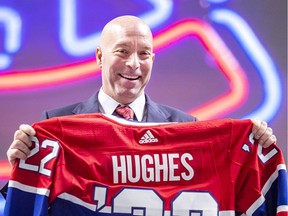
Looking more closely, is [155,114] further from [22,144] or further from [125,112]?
[22,144]

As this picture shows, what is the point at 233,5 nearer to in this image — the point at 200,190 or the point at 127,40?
the point at 127,40

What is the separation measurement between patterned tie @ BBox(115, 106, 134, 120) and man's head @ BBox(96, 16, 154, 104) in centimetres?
2

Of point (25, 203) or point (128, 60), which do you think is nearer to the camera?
point (25, 203)

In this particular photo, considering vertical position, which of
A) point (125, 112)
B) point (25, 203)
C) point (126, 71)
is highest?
point (126, 71)

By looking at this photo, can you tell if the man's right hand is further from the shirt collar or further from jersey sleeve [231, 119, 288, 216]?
jersey sleeve [231, 119, 288, 216]

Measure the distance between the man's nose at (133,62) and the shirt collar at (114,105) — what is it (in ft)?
0.41

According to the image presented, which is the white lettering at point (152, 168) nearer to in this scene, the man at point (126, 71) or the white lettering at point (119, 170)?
the white lettering at point (119, 170)

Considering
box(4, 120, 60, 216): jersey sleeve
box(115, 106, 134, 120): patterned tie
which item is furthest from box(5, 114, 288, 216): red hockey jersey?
box(115, 106, 134, 120): patterned tie

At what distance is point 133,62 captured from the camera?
1355 millimetres

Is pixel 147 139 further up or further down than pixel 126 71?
further down

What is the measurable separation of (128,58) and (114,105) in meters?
0.15

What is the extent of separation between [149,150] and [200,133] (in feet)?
0.44

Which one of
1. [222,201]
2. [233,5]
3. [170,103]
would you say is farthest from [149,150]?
[233,5]

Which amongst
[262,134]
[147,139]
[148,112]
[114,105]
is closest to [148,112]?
[148,112]
